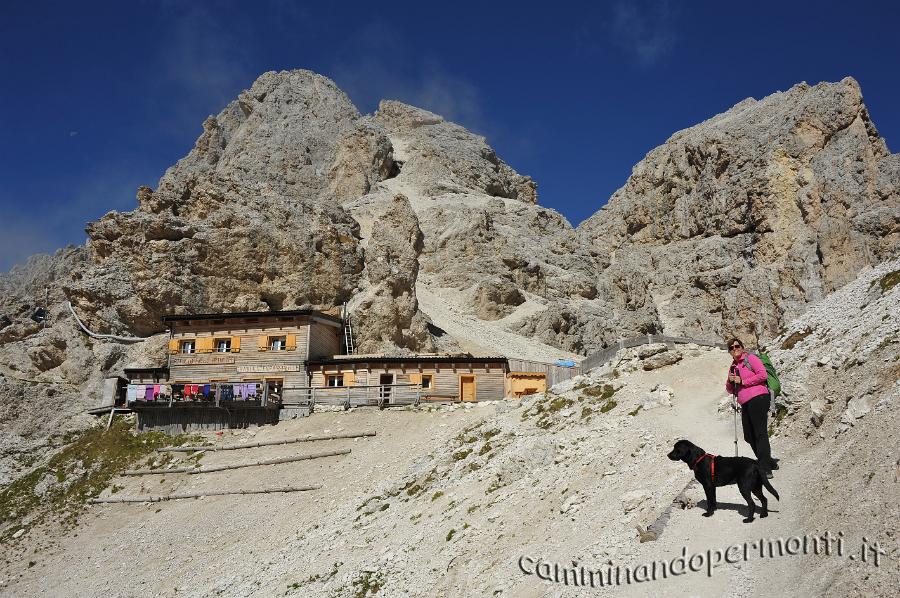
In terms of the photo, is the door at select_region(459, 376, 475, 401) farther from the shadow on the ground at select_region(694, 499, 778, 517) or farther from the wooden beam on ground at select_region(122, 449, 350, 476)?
the shadow on the ground at select_region(694, 499, 778, 517)

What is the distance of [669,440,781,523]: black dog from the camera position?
488 inches

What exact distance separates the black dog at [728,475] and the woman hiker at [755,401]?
109 cm

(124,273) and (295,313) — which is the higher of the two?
(124,273)

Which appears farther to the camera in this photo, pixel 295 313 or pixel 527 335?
pixel 527 335

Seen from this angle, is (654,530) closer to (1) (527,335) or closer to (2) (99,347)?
(2) (99,347)

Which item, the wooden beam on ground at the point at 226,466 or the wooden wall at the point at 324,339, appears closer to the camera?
the wooden beam on ground at the point at 226,466

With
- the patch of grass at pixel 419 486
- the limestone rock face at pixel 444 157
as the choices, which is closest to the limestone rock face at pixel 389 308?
the patch of grass at pixel 419 486

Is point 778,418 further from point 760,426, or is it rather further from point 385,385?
point 385,385

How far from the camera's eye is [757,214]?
3474 inches

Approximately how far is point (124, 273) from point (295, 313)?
25.1 metres

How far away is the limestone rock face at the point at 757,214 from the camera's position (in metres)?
67.3

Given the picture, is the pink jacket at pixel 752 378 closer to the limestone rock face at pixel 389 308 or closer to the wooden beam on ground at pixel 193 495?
the wooden beam on ground at pixel 193 495

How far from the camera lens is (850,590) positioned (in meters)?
8.86

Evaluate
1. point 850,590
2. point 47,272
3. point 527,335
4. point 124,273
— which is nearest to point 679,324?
point 527,335
